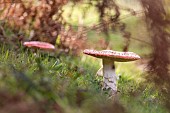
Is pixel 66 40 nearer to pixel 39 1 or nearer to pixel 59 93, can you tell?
pixel 39 1

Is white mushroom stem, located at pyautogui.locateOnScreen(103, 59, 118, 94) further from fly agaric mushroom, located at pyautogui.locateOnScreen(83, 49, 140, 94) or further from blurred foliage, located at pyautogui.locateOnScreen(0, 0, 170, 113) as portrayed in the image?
blurred foliage, located at pyautogui.locateOnScreen(0, 0, 170, 113)

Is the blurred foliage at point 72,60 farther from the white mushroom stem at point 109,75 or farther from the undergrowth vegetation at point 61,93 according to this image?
the white mushroom stem at point 109,75

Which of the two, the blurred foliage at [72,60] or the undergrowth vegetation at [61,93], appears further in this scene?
the blurred foliage at [72,60]

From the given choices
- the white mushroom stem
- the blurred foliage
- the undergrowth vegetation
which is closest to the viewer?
the undergrowth vegetation

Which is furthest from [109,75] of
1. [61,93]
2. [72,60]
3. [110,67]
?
[61,93]

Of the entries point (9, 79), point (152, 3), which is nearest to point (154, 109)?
point (152, 3)

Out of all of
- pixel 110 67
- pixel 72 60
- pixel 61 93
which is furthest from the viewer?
pixel 72 60

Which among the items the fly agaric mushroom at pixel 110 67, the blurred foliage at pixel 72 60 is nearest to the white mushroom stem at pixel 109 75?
the fly agaric mushroom at pixel 110 67

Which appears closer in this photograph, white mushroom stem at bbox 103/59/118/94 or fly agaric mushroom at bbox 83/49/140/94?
fly agaric mushroom at bbox 83/49/140/94

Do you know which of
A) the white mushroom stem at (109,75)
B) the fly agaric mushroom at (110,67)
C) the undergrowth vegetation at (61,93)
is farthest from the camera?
the white mushroom stem at (109,75)

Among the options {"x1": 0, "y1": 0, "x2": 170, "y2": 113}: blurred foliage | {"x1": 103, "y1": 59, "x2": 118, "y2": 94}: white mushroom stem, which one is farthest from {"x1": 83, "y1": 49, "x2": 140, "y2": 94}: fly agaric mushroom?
{"x1": 0, "y1": 0, "x2": 170, "y2": 113}: blurred foliage

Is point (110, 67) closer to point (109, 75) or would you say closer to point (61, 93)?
point (109, 75)
